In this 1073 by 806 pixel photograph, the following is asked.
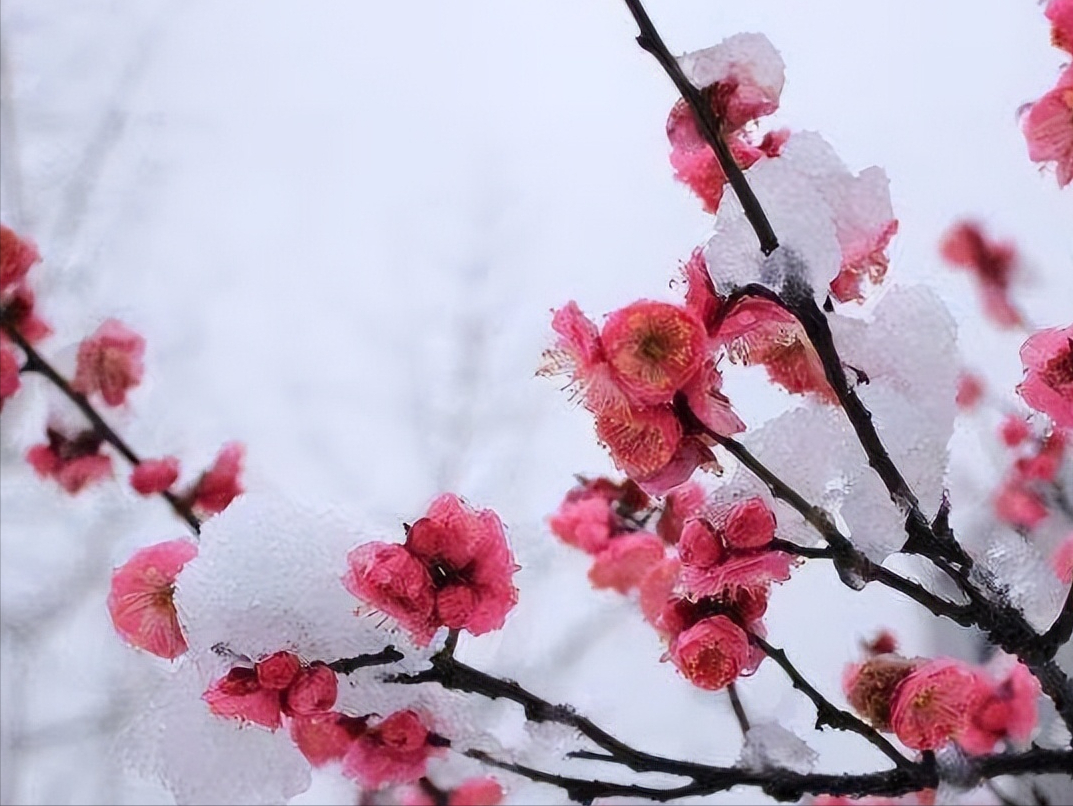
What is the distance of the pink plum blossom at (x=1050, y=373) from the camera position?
32cm

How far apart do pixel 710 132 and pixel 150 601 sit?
24 cm

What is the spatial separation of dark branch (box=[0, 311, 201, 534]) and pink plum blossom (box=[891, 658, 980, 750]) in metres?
0.33

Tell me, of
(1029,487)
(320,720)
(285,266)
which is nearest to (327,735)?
(320,720)

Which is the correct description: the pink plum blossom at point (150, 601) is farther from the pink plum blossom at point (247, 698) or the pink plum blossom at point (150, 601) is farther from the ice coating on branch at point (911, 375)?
the ice coating on branch at point (911, 375)

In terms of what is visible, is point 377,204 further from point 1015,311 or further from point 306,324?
point 1015,311

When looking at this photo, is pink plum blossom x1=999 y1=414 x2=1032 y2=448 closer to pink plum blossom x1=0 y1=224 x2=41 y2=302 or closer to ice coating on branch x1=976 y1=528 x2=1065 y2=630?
ice coating on branch x1=976 y1=528 x2=1065 y2=630

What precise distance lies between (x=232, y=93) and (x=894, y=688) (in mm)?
999

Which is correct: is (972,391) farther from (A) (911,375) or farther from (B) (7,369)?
(B) (7,369)

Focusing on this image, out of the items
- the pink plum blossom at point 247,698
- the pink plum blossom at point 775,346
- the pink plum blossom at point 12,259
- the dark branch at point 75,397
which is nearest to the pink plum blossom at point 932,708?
the pink plum blossom at point 775,346

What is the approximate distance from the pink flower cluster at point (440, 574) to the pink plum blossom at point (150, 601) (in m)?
0.07

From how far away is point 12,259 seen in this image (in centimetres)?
55

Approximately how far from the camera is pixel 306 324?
1.15m

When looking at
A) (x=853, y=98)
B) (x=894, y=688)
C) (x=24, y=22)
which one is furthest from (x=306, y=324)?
(x=894, y=688)

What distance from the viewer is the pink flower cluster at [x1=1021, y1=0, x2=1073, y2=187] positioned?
323 mm
